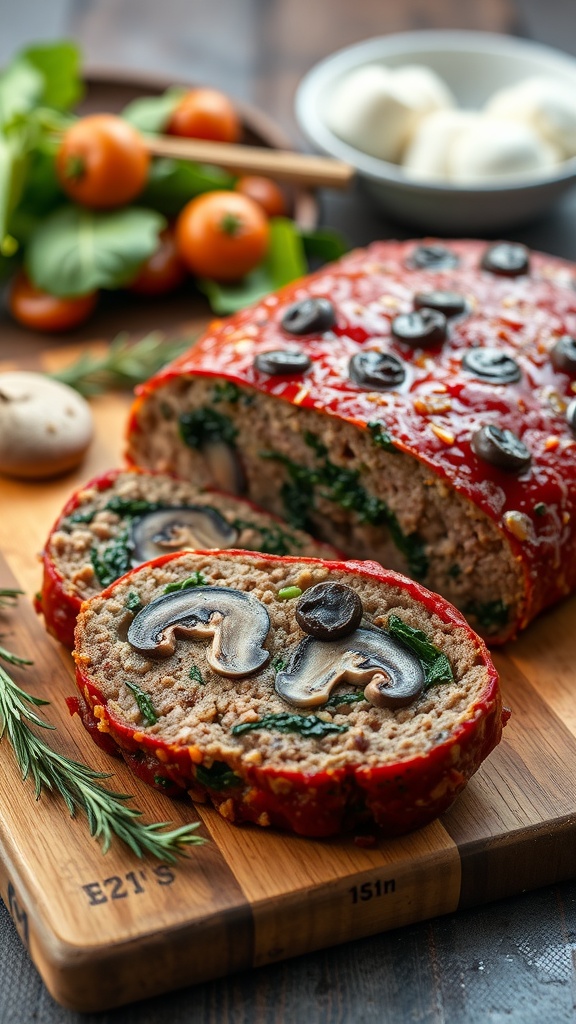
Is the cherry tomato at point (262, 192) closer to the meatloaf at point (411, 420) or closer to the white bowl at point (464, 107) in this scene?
the white bowl at point (464, 107)

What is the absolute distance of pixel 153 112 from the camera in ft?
26.8

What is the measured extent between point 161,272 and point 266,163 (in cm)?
108

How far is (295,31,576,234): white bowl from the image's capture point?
25.4ft

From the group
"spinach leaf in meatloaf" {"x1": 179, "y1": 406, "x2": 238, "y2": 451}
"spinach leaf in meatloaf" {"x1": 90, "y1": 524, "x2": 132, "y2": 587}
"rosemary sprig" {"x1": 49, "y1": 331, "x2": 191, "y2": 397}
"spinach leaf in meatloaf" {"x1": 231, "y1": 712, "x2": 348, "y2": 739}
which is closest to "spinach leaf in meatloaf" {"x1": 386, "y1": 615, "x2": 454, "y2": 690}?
"spinach leaf in meatloaf" {"x1": 231, "y1": 712, "x2": 348, "y2": 739}

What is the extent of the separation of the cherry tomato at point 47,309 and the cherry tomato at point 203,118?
5.19 feet

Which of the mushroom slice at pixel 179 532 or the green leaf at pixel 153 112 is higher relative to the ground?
the green leaf at pixel 153 112

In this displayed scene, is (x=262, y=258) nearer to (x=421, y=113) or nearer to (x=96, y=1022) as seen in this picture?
(x=421, y=113)

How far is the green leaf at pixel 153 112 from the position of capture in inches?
320

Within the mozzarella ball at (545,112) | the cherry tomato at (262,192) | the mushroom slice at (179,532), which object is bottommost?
the mushroom slice at (179,532)

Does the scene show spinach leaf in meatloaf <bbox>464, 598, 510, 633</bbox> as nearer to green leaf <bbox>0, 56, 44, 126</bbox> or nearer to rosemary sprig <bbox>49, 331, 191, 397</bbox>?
rosemary sprig <bbox>49, 331, 191, 397</bbox>

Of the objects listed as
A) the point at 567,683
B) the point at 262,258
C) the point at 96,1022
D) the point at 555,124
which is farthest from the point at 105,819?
the point at 555,124

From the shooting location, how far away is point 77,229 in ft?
24.3

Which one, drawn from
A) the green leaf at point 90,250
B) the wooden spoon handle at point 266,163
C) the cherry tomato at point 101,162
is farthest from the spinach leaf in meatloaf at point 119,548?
the wooden spoon handle at point 266,163

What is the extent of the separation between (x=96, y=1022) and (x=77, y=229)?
15.8 ft
